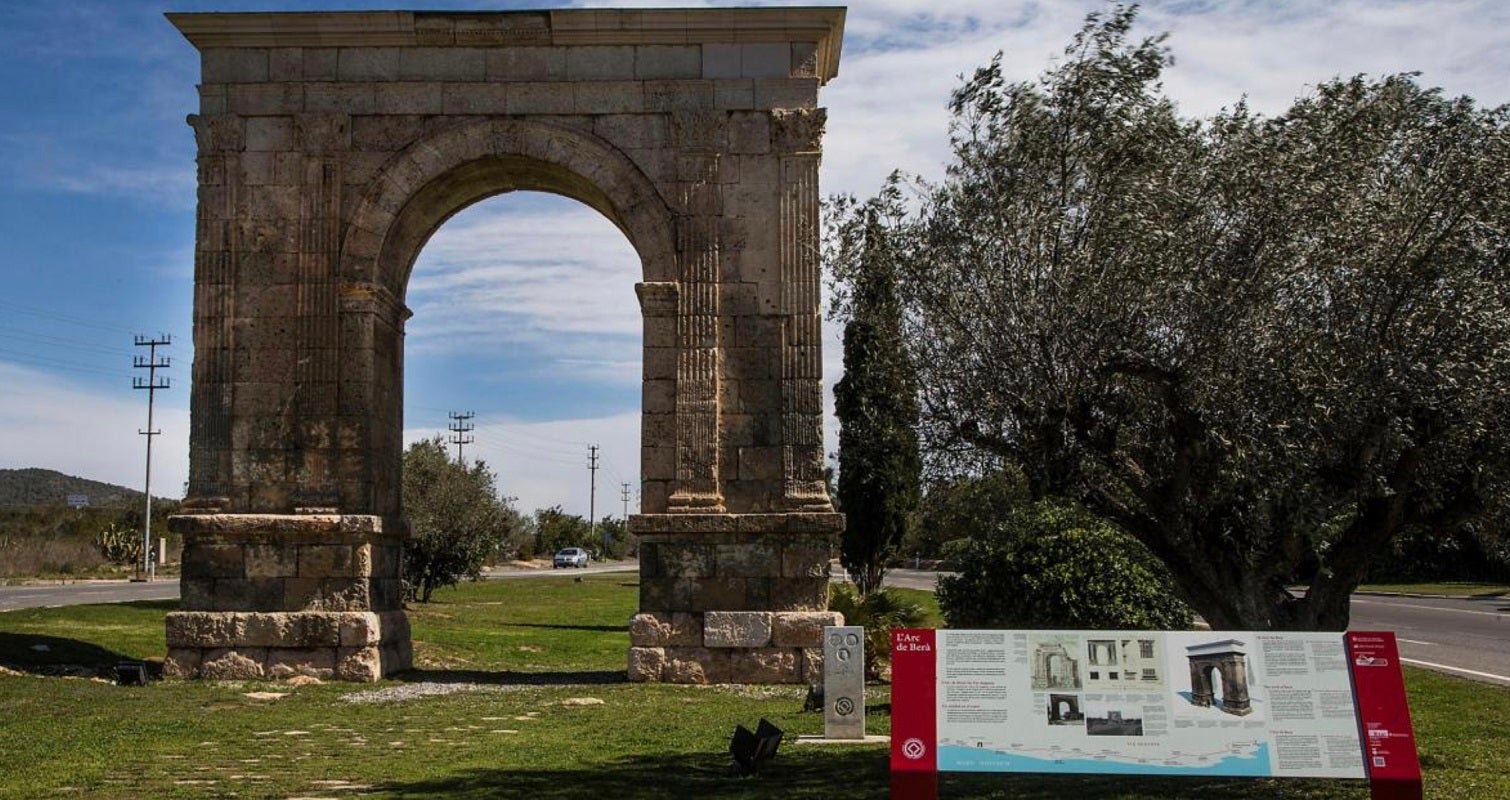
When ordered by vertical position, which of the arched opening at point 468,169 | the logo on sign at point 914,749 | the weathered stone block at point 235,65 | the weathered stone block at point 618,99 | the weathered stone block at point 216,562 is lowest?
the logo on sign at point 914,749

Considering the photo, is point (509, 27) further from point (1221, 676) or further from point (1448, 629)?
point (1448, 629)

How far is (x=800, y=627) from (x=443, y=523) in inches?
667

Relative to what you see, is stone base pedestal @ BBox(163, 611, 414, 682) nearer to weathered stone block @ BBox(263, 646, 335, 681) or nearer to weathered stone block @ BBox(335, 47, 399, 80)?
weathered stone block @ BBox(263, 646, 335, 681)

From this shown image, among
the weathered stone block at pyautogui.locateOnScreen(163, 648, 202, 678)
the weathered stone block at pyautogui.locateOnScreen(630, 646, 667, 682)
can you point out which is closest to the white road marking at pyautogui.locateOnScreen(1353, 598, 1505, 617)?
the weathered stone block at pyautogui.locateOnScreen(630, 646, 667, 682)

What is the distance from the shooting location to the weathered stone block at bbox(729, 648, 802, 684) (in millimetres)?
14961

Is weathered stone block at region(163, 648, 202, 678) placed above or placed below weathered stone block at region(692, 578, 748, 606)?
below

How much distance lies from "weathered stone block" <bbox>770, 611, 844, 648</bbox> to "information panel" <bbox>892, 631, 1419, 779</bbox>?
7577 millimetres

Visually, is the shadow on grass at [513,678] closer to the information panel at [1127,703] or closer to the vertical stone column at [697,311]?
the vertical stone column at [697,311]

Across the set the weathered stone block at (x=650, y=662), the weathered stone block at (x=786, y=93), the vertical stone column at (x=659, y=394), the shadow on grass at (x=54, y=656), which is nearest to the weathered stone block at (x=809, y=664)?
the weathered stone block at (x=650, y=662)

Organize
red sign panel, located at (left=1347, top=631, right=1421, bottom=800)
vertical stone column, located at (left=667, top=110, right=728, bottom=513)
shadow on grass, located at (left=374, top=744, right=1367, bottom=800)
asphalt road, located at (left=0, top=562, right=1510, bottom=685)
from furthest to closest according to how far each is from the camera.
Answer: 1. asphalt road, located at (left=0, top=562, right=1510, bottom=685)
2. vertical stone column, located at (left=667, top=110, right=728, bottom=513)
3. shadow on grass, located at (left=374, top=744, right=1367, bottom=800)
4. red sign panel, located at (left=1347, top=631, right=1421, bottom=800)

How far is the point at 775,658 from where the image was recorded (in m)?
15.0

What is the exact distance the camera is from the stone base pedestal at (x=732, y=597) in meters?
15.0

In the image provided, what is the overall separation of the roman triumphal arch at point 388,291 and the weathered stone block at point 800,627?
118 mm

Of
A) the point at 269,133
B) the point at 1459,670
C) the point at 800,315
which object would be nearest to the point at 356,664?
the point at 269,133
